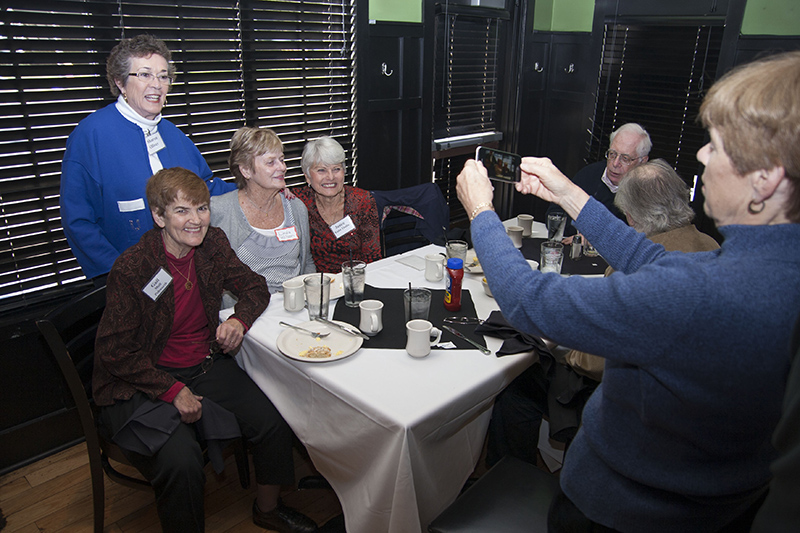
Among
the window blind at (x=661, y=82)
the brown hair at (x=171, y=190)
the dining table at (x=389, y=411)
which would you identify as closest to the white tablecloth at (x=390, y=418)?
the dining table at (x=389, y=411)

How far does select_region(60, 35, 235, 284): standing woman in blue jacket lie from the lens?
85.4 inches

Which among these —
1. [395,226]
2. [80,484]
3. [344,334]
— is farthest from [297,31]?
[80,484]

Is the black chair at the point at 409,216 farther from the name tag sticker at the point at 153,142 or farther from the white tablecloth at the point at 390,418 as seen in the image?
the white tablecloth at the point at 390,418

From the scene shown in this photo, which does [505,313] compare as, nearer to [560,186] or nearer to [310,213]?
[560,186]

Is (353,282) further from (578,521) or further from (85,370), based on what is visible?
(578,521)

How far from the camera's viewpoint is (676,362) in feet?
2.67

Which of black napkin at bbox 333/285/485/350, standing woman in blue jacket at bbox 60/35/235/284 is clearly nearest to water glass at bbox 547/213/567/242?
black napkin at bbox 333/285/485/350

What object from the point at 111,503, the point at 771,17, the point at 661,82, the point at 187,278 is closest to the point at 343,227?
the point at 187,278

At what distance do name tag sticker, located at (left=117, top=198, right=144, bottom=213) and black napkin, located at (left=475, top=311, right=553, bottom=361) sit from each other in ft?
4.93

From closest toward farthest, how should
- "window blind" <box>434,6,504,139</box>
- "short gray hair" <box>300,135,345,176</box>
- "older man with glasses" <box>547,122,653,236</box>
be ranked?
"short gray hair" <box>300,135,345,176</box>
"older man with glasses" <box>547,122,653,236</box>
"window blind" <box>434,6,504,139</box>

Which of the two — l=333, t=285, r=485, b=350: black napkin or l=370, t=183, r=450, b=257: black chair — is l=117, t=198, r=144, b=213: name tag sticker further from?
l=370, t=183, r=450, b=257: black chair

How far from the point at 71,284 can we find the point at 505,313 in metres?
2.39

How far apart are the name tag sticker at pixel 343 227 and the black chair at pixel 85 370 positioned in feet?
3.63

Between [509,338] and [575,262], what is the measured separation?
3.11 feet
